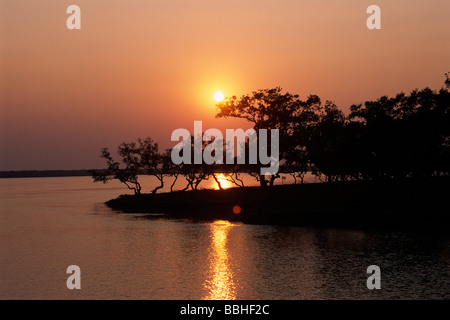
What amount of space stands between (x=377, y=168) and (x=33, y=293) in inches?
2464

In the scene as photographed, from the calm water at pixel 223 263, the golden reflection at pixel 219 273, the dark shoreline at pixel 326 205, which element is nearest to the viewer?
the golden reflection at pixel 219 273

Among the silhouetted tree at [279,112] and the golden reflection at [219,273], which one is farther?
the silhouetted tree at [279,112]

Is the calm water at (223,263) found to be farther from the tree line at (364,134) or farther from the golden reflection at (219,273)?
the tree line at (364,134)

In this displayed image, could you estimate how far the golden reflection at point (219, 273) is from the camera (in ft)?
101

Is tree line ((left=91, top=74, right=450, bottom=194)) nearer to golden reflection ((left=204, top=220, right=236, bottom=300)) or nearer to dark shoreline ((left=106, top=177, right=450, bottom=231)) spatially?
dark shoreline ((left=106, top=177, right=450, bottom=231))

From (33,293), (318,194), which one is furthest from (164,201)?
(33,293)

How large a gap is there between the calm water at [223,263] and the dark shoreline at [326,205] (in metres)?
7.93

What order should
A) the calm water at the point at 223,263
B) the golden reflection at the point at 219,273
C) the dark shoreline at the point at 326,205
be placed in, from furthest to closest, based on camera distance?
the dark shoreline at the point at 326,205
the calm water at the point at 223,263
the golden reflection at the point at 219,273

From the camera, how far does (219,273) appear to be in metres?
37.4

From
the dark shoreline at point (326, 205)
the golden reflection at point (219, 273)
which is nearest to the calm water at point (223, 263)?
the golden reflection at point (219, 273)

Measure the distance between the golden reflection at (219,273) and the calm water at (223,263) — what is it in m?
0.07
